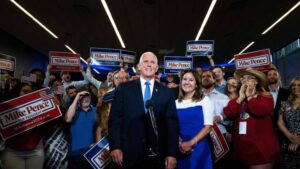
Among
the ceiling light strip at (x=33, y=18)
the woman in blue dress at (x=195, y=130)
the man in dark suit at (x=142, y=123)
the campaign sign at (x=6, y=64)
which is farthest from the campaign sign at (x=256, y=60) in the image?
the ceiling light strip at (x=33, y=18)

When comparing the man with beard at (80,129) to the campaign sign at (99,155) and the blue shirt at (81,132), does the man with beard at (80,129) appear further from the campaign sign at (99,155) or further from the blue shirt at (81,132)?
the campaign sign at (99,155)

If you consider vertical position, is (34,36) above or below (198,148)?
above

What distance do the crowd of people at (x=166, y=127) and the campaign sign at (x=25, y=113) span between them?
12cm

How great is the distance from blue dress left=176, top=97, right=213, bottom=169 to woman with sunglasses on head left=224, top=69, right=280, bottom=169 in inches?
21.5

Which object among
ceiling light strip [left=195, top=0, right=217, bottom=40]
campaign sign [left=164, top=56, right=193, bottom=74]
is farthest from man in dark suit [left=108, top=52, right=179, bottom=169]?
ceiling light strip [left=195, top=0, right=217, bottom=40]

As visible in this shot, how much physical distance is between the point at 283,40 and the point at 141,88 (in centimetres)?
1282

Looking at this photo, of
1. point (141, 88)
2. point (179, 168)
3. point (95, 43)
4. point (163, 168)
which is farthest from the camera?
point (95, 43)

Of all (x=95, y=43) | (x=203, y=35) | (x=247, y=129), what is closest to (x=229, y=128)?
(x=247, y=129)

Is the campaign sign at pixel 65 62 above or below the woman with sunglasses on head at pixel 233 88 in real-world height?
above

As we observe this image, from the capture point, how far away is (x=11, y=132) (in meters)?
3.10

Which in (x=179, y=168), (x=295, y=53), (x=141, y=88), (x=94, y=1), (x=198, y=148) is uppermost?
(x=94, y=1)

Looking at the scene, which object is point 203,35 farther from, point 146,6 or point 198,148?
point 198,148

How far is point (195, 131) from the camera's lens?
2850 millimetres

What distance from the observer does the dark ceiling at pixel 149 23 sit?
854 cm
